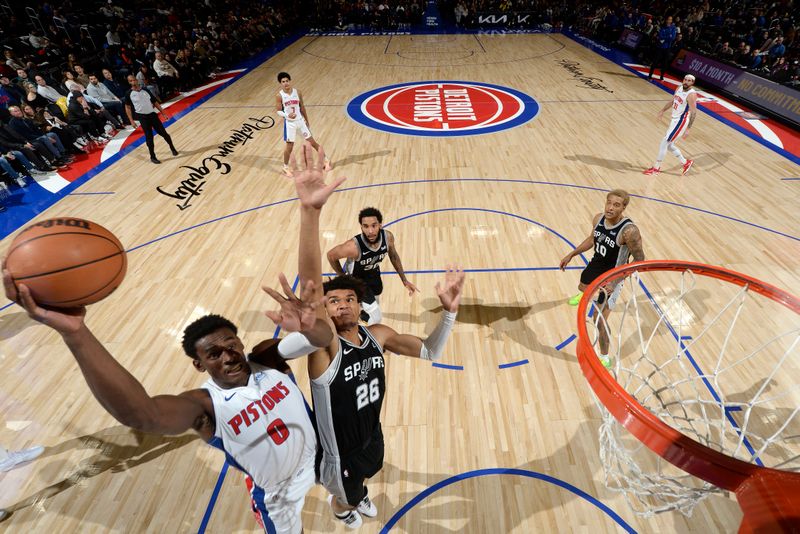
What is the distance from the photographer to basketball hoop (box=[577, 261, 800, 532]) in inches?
67.2

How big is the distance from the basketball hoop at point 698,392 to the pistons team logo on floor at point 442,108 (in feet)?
20.3

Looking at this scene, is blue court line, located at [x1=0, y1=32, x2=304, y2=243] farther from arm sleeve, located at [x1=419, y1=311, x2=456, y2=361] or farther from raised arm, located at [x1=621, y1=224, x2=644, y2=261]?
raised arm, located at [x1=621, y1=224, x2=644, y2=261]

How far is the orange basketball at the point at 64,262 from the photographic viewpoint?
1.49 meters

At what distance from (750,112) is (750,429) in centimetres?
1058

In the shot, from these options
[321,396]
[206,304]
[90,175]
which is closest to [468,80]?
[90,175]

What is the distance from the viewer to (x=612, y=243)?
406 cm

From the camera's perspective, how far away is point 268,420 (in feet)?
6.92

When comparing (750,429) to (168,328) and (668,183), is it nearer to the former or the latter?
(668,183)

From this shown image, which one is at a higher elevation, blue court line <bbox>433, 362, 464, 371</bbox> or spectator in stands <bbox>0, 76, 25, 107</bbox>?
spectator in stands <bbox>0, 76, 25, 107</bbox>

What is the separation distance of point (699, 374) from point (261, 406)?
13.4 feet

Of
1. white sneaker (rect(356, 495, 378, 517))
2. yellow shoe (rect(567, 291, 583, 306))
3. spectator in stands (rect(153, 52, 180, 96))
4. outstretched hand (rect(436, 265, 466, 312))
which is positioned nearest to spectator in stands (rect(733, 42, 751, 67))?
yellow shoe (rect(567, 291, 583, 306))

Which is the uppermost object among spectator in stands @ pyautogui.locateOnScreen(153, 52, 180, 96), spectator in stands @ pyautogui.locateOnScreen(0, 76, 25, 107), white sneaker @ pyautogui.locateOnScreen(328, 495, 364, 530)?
spectator in stands @ pyautogui.locateOnScreen(0, 76, 25, 107)

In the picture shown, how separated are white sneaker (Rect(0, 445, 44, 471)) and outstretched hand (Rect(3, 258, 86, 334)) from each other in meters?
3.21

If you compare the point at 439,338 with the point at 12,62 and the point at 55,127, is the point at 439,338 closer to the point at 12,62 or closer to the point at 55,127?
the point at 55,127
